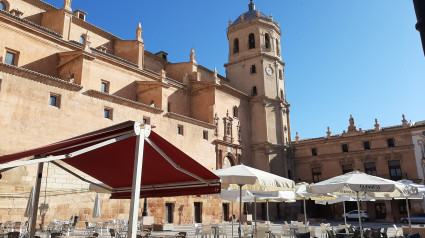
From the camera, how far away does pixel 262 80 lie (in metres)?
36.9

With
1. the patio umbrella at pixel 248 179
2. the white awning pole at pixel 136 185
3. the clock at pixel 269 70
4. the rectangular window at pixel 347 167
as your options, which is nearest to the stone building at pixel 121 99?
the clock at pixel 269 70

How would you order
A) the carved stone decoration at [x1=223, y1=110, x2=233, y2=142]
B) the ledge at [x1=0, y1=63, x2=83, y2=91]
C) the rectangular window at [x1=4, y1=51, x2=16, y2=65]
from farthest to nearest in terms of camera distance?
the carved stone decoration at [x1=223, y1=110, x2=233, y2=142] → the rectangular window at [x1=4, y1=51, x2=16, y2=65] → the ledge at [x1=0, y1=63, x2=83, y2=91]

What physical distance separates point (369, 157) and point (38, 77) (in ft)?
103

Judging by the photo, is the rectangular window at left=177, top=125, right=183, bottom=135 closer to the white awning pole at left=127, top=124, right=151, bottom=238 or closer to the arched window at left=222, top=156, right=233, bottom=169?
the arched window at left=222, top=156, right=233, bottom=169

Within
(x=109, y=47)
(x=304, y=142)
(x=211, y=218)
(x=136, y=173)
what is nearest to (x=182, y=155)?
(x=136, y=173)

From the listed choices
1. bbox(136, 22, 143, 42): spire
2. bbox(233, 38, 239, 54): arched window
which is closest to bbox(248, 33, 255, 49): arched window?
bbox(233, 38, 239, 54): arched window

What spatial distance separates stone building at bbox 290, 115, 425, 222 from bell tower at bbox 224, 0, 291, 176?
3.47 metres

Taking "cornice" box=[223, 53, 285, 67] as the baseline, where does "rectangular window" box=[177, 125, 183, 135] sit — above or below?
below

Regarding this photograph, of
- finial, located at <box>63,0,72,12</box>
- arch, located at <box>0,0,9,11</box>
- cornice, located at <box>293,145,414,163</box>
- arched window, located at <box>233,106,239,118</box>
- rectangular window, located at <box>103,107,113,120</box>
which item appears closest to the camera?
rectangular window, located at <box>103,107,113,120</box>

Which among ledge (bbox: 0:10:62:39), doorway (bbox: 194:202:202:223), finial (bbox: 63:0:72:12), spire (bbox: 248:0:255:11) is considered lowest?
doorway (bbox: 194:202:202:223)

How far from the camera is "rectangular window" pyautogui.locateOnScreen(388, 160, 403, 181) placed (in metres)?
32.7

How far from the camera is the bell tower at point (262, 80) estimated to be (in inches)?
1378

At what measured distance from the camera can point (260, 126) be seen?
116 feet

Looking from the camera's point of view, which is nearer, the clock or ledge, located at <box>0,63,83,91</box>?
ledge, located at <box>0,63,83,91</box>
